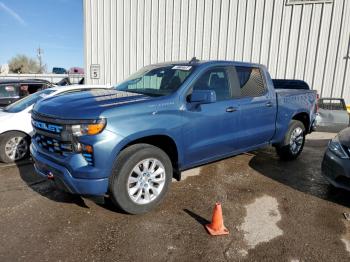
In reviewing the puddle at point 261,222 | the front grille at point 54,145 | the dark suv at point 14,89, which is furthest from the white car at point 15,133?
the puddle at point 261,222

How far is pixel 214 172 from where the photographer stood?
16.9ft

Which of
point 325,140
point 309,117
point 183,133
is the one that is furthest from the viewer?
point 325,140

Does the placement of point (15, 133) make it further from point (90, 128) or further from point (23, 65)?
point (23, 65)

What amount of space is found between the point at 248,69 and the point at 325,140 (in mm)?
4565

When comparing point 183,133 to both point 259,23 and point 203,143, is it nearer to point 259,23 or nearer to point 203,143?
point 203,143

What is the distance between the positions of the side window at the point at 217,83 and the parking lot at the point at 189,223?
4.58 feet

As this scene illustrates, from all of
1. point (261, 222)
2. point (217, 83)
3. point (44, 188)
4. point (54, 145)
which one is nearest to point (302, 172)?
point (261, 222)

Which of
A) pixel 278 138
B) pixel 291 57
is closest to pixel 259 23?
pixel 291 57

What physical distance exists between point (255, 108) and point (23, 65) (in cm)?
6176

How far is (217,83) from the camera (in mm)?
4254

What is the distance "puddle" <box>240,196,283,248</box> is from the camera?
312 cm

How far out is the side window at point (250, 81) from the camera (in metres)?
4.58

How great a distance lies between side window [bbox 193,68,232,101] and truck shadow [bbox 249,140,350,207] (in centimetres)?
174

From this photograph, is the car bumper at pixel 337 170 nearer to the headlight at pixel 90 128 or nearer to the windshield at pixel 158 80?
the windshield at pixel 158 80
